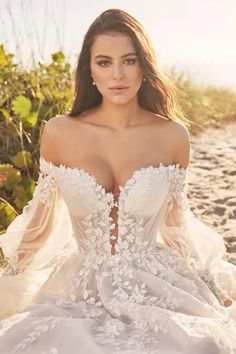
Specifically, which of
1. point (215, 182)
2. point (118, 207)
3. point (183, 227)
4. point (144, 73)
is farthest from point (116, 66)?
point (215, 182)

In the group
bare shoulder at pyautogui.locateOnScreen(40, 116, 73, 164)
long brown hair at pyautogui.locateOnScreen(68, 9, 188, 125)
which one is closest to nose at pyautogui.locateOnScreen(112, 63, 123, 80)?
long brown hair at pyautogui.locateOnScreen(68, 9, 188, 125)

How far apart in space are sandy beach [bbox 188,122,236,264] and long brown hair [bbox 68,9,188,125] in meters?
1.82

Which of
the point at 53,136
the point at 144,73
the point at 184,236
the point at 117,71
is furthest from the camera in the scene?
the point at 184,236

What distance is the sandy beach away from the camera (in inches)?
230

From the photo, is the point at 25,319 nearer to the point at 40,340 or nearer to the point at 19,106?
the point at 40,340

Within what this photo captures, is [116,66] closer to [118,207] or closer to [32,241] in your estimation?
[118,207]

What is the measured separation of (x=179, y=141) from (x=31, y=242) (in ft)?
2.76

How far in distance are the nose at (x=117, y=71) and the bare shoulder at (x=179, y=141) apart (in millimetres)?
402

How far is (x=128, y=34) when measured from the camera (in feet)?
10.5

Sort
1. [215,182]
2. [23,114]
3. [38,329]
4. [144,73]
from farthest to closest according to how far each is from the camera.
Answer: [215,182]
[23,114]
[144,73]
[38,329]

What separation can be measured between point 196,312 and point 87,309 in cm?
44

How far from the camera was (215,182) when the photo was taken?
23.8 feet

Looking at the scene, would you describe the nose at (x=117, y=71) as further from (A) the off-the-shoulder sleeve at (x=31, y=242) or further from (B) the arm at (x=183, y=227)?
(A) the off-the-shoulder sleeve at (x=31, y=242)

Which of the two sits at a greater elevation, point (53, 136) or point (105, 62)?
point (105, 62)
